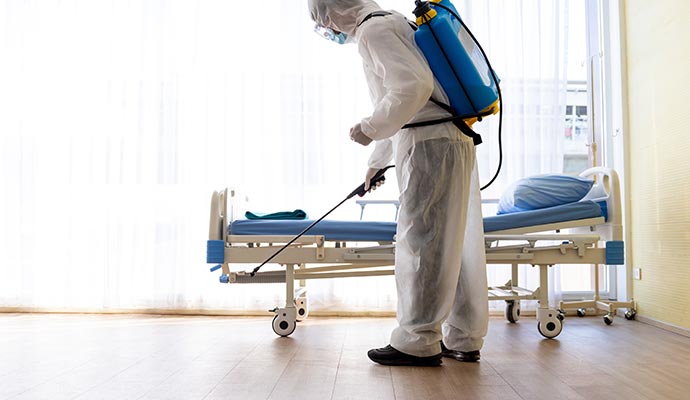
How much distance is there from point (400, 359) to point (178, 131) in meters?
2.40

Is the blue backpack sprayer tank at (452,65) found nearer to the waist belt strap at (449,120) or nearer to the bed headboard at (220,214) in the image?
the waist belt strap at (449,120)

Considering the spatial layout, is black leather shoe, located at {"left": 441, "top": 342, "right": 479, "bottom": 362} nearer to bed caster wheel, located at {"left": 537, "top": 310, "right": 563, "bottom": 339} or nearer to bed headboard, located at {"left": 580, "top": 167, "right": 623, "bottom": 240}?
bed caster wheel, located at {"left": 537, "top": 310, "right": 563, "bottom": 339}

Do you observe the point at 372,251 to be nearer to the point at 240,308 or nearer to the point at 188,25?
the point at 240,308

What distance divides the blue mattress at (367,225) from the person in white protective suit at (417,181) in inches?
25.2

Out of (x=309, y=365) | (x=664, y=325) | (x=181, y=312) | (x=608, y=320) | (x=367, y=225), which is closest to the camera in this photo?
(x=309, y=365)

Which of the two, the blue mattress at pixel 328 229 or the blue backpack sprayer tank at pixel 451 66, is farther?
the blue mattress at pixel 328 229

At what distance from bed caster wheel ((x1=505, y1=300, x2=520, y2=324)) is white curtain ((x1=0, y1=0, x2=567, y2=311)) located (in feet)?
2.30

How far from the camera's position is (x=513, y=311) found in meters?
3.49

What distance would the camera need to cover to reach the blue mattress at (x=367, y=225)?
9.43ft

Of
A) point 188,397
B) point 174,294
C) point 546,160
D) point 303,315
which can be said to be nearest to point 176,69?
point 174,294

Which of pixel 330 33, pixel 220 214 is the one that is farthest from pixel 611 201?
pixel 220 214

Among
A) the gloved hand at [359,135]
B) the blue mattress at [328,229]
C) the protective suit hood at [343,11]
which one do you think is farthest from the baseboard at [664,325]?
the protective suit hood at [343,11]

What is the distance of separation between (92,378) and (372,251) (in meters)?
1.41

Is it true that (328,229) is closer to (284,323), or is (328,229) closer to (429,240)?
(284,323)
